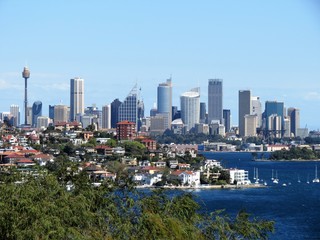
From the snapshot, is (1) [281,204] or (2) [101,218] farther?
(1) [281,204]

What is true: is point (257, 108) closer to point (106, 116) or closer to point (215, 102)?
point (215, 102)

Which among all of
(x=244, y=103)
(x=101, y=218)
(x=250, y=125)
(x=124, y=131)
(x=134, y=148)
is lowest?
(x=101, y=218)

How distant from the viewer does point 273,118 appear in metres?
67.6

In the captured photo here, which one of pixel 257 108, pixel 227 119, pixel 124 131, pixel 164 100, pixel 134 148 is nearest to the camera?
pixel 134 148

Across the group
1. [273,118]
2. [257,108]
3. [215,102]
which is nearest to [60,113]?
[273,118]

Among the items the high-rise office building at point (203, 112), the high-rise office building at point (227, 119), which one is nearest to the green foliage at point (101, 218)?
the high-rise office building at point (227, 119)

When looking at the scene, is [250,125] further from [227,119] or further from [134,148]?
[134,148]

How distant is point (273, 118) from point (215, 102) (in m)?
8.85

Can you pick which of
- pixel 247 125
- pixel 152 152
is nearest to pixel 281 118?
pixel 247 125

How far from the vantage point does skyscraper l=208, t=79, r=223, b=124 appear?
7494 cm

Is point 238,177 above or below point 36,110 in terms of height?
below

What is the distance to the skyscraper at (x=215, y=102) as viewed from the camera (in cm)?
7494

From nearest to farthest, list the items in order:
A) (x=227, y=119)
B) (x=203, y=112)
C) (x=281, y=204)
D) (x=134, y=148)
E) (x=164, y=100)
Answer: (x=281, y=204) < (x=134, y=148) < (x=164, y=100) < (x=227, y=119) < (x=203, y=112)

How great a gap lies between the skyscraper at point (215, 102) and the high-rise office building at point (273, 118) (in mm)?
3569
